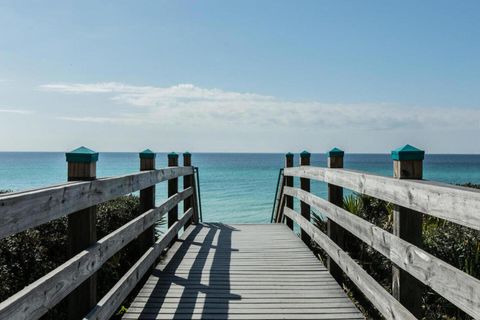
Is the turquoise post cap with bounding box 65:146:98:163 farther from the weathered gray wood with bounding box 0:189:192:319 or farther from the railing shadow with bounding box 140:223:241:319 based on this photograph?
the railing shadow with bounding box 140:223:241:319

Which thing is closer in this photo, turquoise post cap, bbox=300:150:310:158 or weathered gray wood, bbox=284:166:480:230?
weathered gray wood, bbox=284:166:480:230

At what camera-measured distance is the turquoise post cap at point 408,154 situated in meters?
3.64

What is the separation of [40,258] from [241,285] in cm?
228

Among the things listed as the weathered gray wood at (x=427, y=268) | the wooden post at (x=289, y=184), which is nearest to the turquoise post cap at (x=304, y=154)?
the wooden post at (x=289, y=184)

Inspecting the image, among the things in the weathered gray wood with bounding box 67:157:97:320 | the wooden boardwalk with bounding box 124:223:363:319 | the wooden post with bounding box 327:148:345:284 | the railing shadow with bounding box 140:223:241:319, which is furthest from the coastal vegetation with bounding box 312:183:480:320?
the weathered gray wood with bounding box 67:157:97:320

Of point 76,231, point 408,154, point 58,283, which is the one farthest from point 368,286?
point 58,283

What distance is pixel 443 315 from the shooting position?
5289 millimetres

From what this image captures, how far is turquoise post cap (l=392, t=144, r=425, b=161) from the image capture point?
364 centimetres

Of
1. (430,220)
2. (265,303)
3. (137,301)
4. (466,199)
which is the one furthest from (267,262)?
(466,199)

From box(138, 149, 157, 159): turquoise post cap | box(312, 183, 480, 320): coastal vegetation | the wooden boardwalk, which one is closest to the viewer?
the wooden boardwalk

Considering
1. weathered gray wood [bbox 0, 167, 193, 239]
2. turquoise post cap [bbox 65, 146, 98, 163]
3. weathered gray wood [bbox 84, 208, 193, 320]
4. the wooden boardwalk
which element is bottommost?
the wooden boardwalk

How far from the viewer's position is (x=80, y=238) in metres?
3.47

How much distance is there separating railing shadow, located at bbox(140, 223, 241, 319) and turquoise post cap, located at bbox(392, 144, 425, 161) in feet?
7.00

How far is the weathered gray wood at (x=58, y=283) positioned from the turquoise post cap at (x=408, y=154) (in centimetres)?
239
